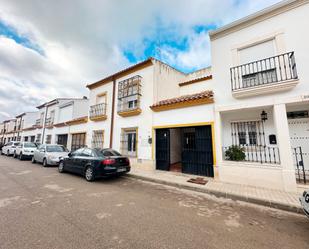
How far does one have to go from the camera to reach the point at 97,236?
2842 mm

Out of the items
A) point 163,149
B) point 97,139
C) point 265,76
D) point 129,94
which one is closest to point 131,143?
point 163,149

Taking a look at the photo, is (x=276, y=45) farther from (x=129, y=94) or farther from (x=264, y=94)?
(x=129, y=94)

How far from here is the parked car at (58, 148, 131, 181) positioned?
6703 millimetres

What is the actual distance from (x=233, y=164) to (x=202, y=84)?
6264 mm

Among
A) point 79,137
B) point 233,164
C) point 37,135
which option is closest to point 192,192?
point 233,164

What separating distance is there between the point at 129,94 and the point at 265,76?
25.9 ft

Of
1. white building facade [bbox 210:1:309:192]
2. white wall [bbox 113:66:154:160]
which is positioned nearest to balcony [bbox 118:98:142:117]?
white wall [bbox 113:66:154:160]

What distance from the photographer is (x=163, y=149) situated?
8.96m

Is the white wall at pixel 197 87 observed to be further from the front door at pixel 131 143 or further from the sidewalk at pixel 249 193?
the sidewalk at pixel 249 193

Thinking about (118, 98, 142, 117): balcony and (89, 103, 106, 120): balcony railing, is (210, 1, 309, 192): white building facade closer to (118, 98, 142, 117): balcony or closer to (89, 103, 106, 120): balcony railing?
(118, 98, 142, 117): balcony

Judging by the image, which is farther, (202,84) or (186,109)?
(202,84)

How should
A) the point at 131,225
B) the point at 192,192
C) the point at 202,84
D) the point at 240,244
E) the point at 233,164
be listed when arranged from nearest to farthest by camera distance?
the point at 240,244 < the point at 131,225 < the point at 192,192 < the point at 233,164 < the point at 202,84

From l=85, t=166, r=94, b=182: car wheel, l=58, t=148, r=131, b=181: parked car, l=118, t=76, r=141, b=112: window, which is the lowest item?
l=85, t=166, r=94, b=182: car wheel

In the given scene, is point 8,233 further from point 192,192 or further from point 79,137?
point 79,137
